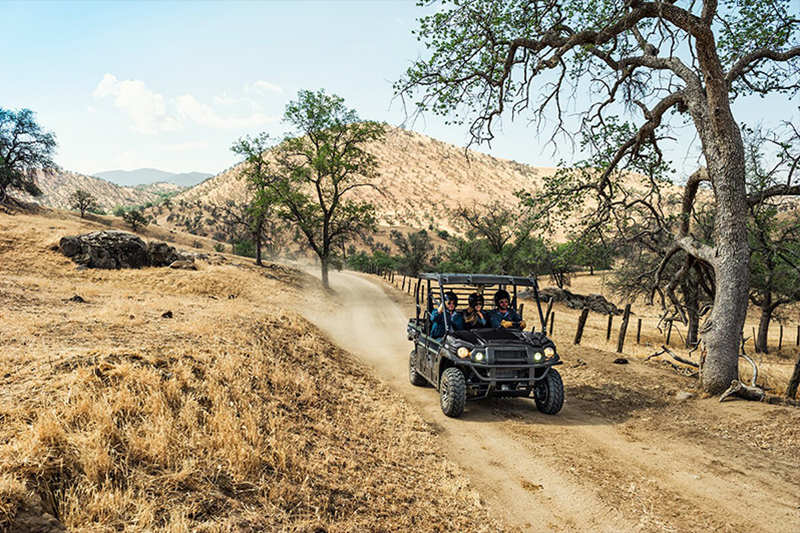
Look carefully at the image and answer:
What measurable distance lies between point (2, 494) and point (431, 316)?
6870 mm

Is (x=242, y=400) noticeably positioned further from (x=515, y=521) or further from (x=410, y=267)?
(x=410, y=267)

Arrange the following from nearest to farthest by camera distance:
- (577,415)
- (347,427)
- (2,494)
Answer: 1. (2,494)
2. (347,427)
3. (577,415)

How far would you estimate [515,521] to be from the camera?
174 inches

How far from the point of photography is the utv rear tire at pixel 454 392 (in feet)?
23.6

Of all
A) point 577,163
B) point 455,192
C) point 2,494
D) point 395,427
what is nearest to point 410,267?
point 577,163

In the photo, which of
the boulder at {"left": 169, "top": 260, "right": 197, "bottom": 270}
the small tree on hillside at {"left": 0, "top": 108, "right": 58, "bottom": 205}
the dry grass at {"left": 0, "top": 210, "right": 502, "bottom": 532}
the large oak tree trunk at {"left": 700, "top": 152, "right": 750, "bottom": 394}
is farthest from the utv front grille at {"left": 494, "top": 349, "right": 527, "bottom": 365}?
the small tree on hillside at {"left": 0, "top": 108, "right": 58, "bottom": 205}

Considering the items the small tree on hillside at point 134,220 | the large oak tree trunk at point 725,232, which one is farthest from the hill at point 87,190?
the large oak tree trunk at point 725,232

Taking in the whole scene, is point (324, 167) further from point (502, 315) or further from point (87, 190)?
point (87, 190)

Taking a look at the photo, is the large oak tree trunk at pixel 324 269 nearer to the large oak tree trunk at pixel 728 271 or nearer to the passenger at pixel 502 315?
the passenger at pixel 502 315

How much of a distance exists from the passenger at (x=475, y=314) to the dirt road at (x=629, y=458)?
5.08ft

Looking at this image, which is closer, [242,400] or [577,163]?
[242,400]

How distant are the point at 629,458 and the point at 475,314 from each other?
365cm

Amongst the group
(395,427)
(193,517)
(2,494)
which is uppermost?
(2,494)

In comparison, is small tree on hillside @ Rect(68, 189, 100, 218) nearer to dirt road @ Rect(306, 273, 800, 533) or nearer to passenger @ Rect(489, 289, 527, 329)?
passenger @ Rect(489, 289, 527, 329)
